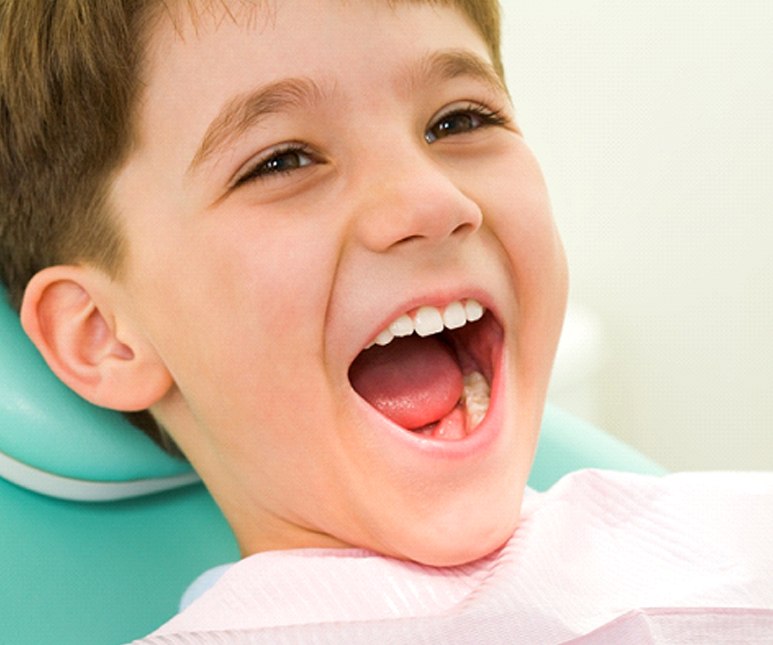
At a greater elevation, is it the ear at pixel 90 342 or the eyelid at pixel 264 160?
the eyelid at pixel 264 160

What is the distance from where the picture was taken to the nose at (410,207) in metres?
0.83

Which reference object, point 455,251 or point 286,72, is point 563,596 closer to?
point 455,251

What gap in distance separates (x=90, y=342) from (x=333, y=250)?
0.24 m

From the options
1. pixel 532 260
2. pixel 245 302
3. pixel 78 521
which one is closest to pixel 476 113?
pixel 532 260

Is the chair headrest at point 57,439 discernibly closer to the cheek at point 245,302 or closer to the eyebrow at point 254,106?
the cheek at point 245,302

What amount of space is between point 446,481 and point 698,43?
1158 millimetres

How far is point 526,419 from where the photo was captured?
36.5 inches

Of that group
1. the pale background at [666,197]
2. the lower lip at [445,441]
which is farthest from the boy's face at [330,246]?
the pale background at [666,197]

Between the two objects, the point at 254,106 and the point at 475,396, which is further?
the point at 475,396

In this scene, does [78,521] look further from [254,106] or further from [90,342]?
[254,106]

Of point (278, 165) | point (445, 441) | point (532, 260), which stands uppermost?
point (278, 165)

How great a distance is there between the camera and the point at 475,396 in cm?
96

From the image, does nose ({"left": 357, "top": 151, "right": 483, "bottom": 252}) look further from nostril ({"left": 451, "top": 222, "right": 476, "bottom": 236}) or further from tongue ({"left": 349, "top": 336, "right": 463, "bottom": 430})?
tongue ({"left": 349, "top": 336, "right": 463, "bottom": 430})

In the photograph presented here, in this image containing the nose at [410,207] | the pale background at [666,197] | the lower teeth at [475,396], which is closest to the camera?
the nose at [410,207]
